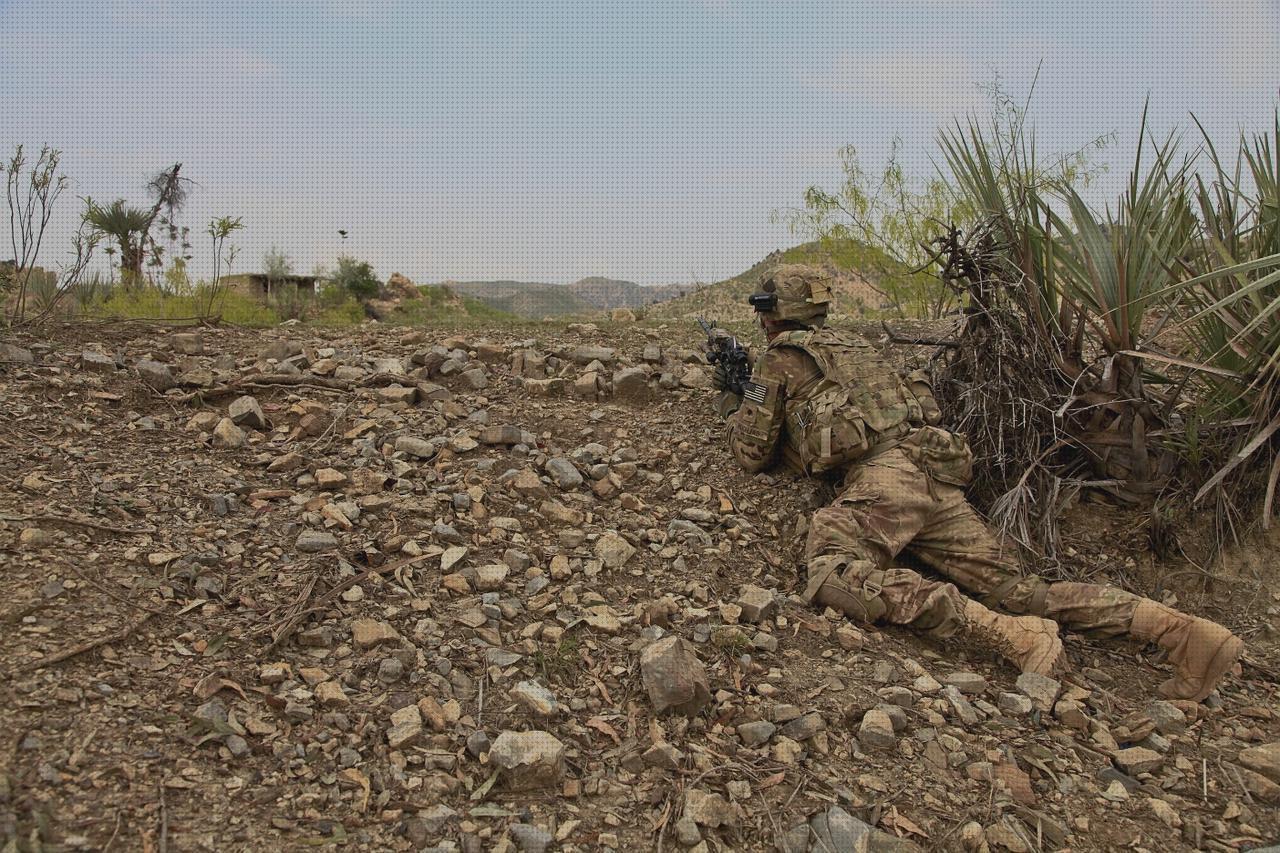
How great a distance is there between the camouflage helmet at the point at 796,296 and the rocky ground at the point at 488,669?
89 centimetres

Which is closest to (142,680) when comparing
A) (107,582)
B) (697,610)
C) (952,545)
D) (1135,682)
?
(107,582)

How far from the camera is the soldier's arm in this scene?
4434 mm

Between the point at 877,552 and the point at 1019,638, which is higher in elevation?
the point at 877,552

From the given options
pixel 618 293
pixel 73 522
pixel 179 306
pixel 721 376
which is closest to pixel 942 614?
pixel 721 376

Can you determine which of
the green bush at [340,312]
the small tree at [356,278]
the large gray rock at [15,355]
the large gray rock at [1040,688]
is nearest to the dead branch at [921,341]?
the large gray rock at [1040,688]

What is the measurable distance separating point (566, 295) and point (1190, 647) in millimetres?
12492

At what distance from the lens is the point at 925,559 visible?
13.8ft

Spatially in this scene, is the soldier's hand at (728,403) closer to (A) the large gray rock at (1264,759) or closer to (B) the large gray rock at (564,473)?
(B) the large gray rock at (564,473)

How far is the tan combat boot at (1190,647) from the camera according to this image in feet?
10.8

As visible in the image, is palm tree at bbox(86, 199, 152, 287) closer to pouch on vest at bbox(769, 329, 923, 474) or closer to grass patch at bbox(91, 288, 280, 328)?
grass patch at bbox(91, 288, 280, 328)

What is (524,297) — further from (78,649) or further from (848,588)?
(78,649)

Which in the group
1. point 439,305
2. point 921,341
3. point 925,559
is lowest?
point 925,559

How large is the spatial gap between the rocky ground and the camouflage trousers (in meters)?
0.15

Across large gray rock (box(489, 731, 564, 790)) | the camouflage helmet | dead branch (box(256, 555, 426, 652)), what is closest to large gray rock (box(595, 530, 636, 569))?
dead branch (box(256, 555, 426, 652))
